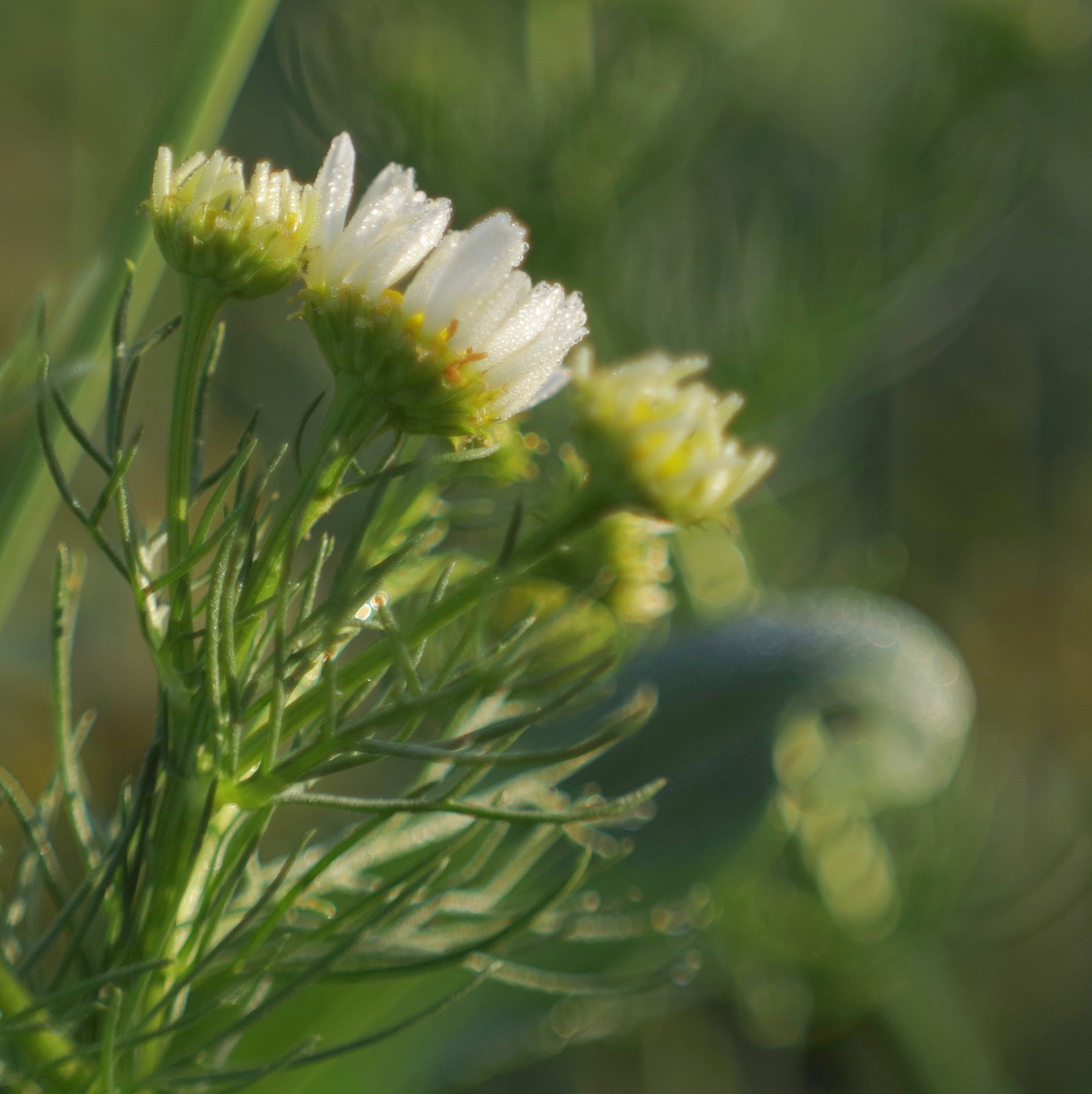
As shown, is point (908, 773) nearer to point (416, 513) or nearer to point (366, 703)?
point (366, 703)

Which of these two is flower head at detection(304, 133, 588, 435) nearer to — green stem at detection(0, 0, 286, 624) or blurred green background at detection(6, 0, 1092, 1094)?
green stem at detection(0, 0, 286, 624)

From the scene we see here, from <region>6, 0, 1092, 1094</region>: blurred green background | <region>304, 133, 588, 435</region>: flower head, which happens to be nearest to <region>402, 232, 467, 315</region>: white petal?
<region>304, 133, 588, 435</region>: flower head

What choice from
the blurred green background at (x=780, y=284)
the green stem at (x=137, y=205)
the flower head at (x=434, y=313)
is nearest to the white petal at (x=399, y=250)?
the flower head at (x=434, y=313)

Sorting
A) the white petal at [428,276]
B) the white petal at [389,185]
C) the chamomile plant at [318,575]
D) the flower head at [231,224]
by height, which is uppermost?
the white petal at [389,185]

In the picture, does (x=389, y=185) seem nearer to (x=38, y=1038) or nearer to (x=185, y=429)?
(x=185, y=429)

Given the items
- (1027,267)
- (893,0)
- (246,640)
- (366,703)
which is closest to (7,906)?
(246,640)

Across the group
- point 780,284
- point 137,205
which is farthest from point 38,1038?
point 780,284

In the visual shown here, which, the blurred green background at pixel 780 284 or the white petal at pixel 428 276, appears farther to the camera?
the blurred green background at pixel 780 284

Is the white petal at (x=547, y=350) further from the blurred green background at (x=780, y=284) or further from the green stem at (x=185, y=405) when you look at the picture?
the blurred green background at (x=780, y=284)
